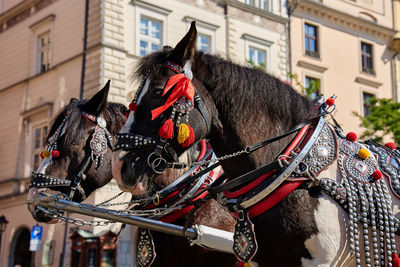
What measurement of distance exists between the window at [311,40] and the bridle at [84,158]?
16174 mm

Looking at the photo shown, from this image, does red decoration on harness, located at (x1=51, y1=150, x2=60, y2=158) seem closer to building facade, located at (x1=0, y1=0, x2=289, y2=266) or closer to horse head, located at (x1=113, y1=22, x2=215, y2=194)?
horse head, located at (x1=113, y1=22, x2=215, y2=194)

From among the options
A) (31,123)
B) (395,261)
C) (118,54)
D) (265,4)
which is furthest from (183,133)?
(265,4)

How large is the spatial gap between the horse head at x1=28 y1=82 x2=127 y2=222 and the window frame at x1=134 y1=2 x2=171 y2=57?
10795 mm

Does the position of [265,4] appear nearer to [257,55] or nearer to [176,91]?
[257,55]

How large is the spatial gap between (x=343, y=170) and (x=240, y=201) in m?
0.62

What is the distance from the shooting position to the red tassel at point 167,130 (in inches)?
119

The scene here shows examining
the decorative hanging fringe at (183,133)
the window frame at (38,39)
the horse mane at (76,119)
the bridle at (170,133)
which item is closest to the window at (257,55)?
the window frame at (38,39)

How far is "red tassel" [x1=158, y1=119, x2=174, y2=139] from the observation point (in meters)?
3.02

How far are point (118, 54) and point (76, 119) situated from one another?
1046 centimetres

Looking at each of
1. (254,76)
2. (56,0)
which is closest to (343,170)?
(254,76)

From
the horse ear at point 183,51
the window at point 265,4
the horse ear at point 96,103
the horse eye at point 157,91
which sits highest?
the window at point 265,4

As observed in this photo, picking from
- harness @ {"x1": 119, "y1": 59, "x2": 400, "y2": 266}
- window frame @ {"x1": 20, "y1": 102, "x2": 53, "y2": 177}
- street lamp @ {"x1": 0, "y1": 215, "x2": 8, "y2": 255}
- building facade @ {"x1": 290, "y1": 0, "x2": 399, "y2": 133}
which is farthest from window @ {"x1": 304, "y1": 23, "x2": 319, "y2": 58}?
harness @ {"x1": 119, "y1": 59, "x2": 400, "y2": 266}

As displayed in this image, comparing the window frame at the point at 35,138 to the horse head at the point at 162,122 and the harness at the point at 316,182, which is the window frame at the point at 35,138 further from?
the harness at the point at 316,182

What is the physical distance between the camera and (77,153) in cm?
503
